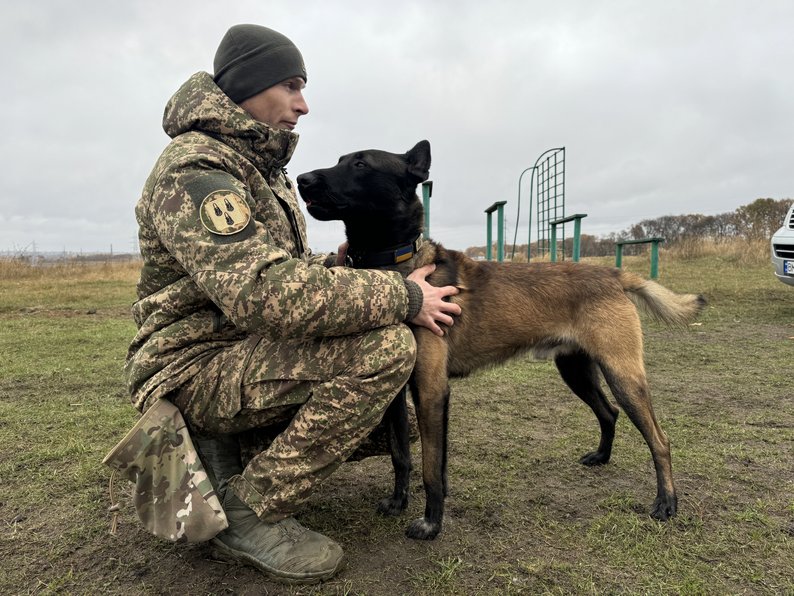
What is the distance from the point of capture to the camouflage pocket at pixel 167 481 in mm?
1818

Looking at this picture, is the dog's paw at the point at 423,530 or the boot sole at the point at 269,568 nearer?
the boot sole at the point at 269,568

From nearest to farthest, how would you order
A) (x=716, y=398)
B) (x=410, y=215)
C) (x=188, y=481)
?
(x=188, y=481)
(x=410, y=215)
(x=716, y=398)

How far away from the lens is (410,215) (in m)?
2.65

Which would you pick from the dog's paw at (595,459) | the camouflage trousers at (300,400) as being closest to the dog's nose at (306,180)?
Result: the camouflage trousers at (300,400)

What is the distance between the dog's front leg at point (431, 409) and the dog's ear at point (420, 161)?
0.89 meters

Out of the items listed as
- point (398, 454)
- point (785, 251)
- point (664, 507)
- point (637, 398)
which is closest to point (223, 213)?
point (398, 454)

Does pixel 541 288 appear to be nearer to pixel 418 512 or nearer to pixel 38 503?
pixel 418 512

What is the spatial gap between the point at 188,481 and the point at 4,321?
28.5 feet

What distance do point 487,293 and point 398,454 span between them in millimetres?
912

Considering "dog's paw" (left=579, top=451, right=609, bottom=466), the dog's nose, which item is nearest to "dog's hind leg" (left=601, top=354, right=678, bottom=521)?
"dog's paw" (left=579, top=451, right=609, bottom=466)

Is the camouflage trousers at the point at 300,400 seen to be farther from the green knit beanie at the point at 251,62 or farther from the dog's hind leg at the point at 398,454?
the green knit beanie at the point at 251,62

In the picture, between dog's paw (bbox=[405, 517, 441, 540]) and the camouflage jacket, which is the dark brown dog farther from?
the camouflage jacket

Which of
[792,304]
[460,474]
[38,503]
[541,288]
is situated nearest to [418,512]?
[460,474]

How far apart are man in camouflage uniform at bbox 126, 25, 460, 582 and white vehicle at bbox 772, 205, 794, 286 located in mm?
7001
